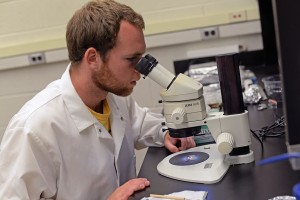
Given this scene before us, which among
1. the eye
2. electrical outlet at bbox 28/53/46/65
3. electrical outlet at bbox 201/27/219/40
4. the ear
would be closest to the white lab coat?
the ear

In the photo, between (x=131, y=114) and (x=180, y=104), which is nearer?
(x=180, y=104)

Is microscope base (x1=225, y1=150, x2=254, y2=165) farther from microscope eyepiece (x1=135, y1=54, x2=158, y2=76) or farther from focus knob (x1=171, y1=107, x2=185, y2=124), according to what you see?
microscope eyepiece (x1=135, y1=54, x2=158, y2=76)

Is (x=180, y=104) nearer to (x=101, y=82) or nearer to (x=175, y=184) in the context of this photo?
(x=175, y=184)

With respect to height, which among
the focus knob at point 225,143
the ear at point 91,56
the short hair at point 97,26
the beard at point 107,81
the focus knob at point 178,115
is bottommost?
the focus knob at point 225,143

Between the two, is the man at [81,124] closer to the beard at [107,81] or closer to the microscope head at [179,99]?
the beard at [107,81]

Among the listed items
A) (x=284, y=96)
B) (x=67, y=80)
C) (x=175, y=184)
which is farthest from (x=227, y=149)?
(x=67, y=80)

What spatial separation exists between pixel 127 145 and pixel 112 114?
6.0 inches

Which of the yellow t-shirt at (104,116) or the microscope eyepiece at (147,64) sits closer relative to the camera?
Result: the microscope eyepiece at (147,64)

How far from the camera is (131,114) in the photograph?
160 centimetres

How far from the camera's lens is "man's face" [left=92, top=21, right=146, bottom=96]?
4.04 ft

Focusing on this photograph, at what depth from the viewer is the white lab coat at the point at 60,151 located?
43.0 inches

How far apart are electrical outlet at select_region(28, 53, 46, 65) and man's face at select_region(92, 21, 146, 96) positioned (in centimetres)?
166

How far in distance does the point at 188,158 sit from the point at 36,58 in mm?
1998

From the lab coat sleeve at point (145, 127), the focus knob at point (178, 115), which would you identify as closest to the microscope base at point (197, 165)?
the focus knob at point (178, 115)
